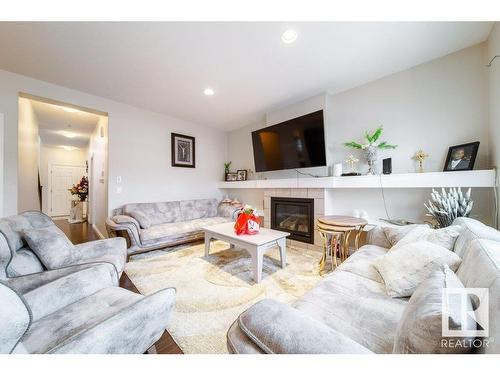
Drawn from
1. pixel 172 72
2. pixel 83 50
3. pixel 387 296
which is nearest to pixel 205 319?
pixel 387 296

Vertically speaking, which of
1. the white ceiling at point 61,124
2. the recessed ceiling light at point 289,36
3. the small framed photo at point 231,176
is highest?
the white ceiling at point 61,124

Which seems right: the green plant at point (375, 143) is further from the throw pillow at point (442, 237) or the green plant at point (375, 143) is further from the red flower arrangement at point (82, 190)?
the red flower arrangement at point (82, 190)

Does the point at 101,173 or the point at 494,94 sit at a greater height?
the point at 494,94

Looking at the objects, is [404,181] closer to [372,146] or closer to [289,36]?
[372,146]

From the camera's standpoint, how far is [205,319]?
4.72 feet

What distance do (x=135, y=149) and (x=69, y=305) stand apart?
114 inches

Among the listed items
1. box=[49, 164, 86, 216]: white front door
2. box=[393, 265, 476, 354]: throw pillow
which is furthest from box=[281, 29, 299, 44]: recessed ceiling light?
box=[49, 164, 86, 216]: white front door

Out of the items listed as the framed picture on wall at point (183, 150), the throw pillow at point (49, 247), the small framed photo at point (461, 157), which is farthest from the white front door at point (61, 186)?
the small framed photo at point (461, 157)

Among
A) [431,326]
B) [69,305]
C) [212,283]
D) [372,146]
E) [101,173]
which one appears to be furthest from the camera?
[101,173]

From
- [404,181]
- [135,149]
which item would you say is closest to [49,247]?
[135,149]

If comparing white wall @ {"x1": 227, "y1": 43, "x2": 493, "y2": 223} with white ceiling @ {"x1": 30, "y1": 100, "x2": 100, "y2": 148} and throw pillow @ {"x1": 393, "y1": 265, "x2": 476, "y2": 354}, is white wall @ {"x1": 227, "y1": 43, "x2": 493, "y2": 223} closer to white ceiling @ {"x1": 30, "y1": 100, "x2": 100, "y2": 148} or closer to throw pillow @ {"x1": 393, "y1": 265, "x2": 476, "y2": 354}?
throw pillow @ {"x1": 393, "y1": 265, "x2": 476, "y2": 354}

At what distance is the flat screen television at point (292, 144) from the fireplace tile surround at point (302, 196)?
0.42m

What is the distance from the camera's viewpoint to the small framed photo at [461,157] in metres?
1.87

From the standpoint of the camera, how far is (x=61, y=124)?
432 cm
